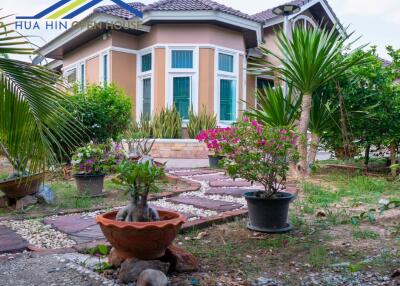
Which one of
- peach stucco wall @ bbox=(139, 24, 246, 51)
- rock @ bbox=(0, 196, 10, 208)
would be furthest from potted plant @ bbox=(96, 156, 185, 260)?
peach stucco wall @ bbox=(139, 24, 246, 51)

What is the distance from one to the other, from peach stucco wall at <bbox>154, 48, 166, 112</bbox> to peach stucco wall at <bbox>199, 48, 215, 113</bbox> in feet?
3.25

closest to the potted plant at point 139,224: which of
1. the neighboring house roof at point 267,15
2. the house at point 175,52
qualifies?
the house at point 175,52

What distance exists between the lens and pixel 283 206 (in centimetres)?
389

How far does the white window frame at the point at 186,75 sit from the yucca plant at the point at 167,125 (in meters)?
0.52

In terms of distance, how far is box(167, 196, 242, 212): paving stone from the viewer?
4918 mm

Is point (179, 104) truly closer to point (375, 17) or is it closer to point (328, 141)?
point (328, 141)

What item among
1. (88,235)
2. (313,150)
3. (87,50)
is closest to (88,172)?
(88,235)

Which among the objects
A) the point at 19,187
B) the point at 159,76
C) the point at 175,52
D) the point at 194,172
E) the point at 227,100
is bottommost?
the point at 194,172

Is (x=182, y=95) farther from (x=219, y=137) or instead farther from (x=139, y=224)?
(x=139, y=224)

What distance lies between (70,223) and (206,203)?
5.59ft

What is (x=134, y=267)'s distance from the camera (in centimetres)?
265

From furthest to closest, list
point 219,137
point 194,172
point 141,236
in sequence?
point 194,172, point 219,137, point 141,236

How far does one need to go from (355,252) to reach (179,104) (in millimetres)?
8128

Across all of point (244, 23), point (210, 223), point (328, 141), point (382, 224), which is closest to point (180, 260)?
point (210, 223)
